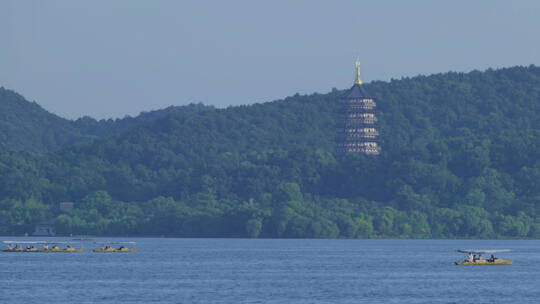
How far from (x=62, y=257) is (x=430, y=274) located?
5840cm

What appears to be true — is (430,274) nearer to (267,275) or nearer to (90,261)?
(267,275)

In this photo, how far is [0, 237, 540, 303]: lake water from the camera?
11850cm

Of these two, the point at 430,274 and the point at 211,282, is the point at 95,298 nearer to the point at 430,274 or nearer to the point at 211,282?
the point at 211,282

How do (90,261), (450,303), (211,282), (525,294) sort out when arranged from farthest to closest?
(90,261) < (211,282) < (525,294) < (450,303)

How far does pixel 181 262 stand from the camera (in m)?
170

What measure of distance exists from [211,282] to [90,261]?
41931 mm

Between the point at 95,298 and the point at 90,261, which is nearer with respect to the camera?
the point at 95,298

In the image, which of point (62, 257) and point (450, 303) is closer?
point (450, 303)

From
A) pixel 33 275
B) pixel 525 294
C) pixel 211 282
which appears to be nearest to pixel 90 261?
pixel 33 275

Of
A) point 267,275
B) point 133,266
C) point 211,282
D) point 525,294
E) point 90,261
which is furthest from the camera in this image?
point 90,261

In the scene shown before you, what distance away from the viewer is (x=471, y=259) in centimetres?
16612

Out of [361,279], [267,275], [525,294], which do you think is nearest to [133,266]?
[267,275]

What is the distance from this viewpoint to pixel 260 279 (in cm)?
13962

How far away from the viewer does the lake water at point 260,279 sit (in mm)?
118500
